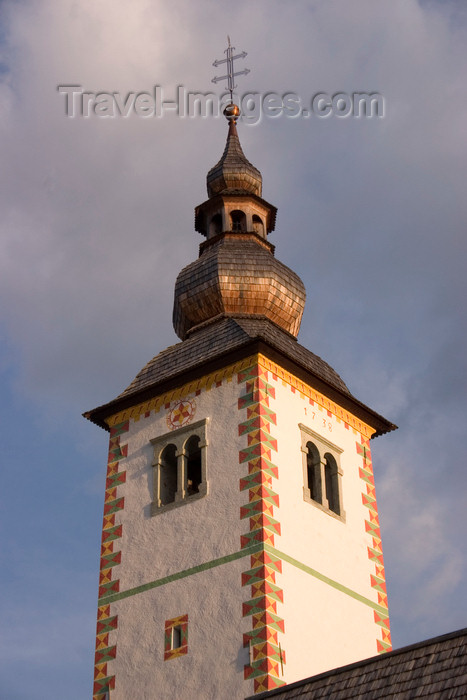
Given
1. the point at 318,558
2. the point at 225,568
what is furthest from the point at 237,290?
the point at 225,568

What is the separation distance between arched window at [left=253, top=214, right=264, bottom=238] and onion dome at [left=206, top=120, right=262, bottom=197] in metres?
0.74

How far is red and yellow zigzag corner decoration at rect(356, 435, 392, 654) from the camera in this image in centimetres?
2973

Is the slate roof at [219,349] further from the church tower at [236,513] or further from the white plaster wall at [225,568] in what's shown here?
the white plaster wall at [225,568]

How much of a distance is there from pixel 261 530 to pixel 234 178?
13671 mm

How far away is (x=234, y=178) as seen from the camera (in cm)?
3800

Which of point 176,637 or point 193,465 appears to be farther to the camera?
point 193,465

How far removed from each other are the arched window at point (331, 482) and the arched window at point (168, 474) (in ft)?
11.2

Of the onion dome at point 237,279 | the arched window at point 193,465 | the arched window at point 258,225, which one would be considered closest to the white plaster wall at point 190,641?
the arched window at point 193,465

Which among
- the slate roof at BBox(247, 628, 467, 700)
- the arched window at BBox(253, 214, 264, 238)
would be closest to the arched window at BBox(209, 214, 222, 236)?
the arched window at BBox(253, 214, 264, 238)

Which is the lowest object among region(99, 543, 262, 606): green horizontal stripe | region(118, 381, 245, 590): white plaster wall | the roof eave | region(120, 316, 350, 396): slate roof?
region(99, 543, 262, 606): green horizontal stripe

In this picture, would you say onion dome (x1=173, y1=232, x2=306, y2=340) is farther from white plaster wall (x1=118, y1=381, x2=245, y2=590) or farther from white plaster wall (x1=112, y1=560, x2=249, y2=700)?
white plaster wall (x1=112, y1=560, x2=249, y2=700)

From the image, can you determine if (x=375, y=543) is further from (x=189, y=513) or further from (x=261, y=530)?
(x=189, y=513)

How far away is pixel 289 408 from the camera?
30.2 m

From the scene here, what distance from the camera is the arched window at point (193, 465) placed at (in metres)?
30.1
